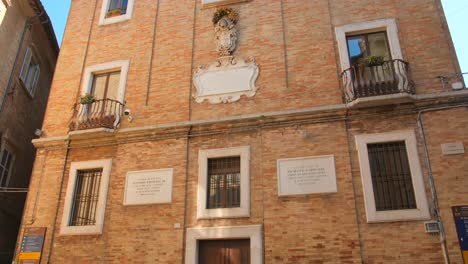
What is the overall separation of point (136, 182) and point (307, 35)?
6.23 metres

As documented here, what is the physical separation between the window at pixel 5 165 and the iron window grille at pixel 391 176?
11.4m

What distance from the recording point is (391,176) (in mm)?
9367

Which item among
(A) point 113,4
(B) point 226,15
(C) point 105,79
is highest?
(A) point 113,4

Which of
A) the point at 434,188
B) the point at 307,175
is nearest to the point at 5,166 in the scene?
the point at 307,175

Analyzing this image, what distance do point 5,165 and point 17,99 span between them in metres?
2.38

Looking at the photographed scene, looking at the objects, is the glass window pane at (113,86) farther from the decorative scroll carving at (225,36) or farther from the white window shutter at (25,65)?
the white window shutter at (25,65)

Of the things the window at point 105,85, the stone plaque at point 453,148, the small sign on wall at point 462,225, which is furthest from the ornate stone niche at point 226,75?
the small sign on wall at point 462,225

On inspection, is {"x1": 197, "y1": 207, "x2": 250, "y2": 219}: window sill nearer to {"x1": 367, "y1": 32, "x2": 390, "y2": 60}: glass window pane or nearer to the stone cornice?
the stone cornice

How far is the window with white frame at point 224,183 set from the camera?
984 centimetres

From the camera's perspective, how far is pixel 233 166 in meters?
10.5

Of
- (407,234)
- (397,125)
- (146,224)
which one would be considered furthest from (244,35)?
(407,234)

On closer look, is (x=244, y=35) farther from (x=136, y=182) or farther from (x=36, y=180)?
(x=36, y=180)

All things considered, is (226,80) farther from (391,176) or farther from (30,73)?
(30,73)

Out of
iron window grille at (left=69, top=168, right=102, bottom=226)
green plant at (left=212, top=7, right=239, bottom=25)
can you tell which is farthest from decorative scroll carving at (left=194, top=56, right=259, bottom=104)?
iron window grille at (left=69, top=168, right=102, bottom=226)
